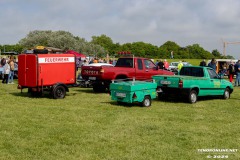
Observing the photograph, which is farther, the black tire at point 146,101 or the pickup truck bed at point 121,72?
the pickup truck bed at point 121,72

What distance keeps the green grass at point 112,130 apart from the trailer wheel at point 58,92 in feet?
4.16

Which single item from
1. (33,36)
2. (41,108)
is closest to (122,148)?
(41,108)

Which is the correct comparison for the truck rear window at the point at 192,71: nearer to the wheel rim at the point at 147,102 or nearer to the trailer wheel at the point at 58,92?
the wheel rim at the point at 147,102

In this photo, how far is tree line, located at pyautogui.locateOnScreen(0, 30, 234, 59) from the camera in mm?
82162

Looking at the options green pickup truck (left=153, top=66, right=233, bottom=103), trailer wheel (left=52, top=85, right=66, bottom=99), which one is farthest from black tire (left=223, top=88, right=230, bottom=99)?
trailer wheel (left=52, top=85, right=66, bottom=99)

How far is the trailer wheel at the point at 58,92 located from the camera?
1400 cm

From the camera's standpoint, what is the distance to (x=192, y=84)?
13398mm

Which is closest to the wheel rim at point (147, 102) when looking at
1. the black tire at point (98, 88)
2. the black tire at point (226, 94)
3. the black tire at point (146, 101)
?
the black tire at point (146, 101)

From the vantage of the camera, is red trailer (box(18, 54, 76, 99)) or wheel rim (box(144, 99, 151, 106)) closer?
wheel rim (box(144, 99, 151, 106))

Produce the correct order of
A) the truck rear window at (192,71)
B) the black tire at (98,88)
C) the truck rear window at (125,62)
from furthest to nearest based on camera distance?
the black tire at (98,88)
the truck rear window at (125,62)
the truck rear window at (192,71)

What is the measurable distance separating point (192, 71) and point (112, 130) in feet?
24.1

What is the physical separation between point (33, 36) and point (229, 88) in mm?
76765

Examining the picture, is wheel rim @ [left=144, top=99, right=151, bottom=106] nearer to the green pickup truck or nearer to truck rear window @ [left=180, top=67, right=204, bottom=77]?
the green pickup truck

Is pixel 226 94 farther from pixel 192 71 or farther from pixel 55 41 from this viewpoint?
pixel 55 41
